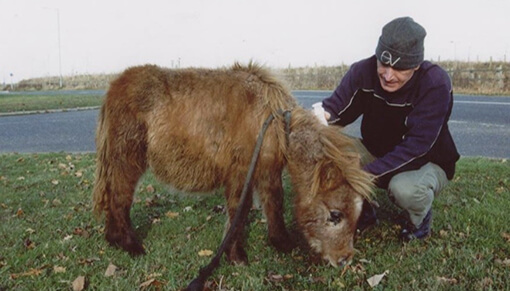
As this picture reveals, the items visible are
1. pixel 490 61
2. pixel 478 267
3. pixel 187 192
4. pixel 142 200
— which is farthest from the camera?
pixel 490 61

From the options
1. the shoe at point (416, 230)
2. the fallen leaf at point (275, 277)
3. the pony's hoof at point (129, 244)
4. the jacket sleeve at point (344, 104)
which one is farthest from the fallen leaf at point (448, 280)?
the pony's hoof at point (129, 244)

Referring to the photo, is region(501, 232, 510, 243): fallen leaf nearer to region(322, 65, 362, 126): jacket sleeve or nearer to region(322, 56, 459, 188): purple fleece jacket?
region(322, 56, 459, 188): purple fleece jacket

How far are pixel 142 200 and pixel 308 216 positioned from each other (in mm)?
3312

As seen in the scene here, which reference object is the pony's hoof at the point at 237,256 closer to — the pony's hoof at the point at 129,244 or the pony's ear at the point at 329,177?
the pony's hoof at the point at 129,244

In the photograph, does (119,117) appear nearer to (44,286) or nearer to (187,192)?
(187,192)

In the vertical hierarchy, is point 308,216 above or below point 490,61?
below

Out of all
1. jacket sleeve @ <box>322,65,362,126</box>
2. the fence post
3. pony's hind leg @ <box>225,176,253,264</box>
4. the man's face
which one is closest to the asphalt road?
jacket sleeve @ <box>322,65,362,126</box>

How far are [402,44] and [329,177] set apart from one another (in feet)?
4.35

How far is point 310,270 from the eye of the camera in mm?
4168

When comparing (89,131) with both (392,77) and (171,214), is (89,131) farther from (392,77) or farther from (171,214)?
(392,77)

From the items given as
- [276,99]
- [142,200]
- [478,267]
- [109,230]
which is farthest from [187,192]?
[478,267]

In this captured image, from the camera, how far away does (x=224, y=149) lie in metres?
4.43

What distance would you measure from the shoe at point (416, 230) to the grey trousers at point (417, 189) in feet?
0.25

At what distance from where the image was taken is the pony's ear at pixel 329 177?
12.9 ft
